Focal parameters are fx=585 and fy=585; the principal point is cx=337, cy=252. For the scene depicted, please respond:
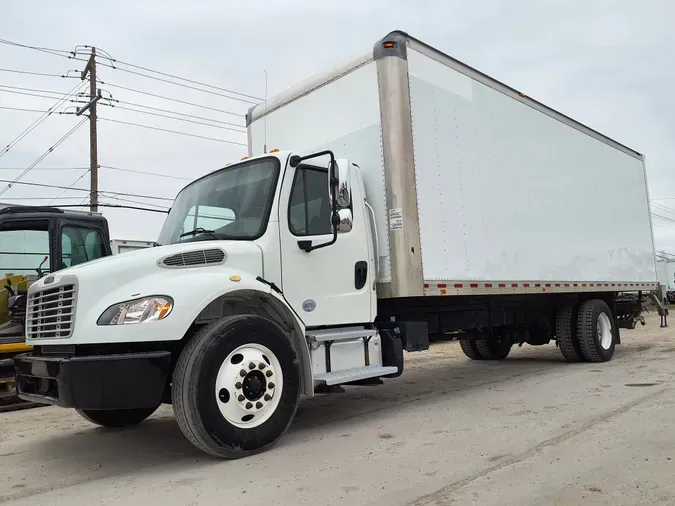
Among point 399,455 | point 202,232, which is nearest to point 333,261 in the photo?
point 202,232

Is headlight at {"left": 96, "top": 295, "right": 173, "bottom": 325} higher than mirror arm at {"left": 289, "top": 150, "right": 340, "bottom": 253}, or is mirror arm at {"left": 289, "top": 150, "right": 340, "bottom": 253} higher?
mirror arm at {"left": 289, "top": 150, "right": 340, "bottom": 253}

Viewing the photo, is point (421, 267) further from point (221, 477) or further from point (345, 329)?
point (221, 477)

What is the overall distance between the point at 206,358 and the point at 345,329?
1799 mm

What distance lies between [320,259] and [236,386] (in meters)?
1.55

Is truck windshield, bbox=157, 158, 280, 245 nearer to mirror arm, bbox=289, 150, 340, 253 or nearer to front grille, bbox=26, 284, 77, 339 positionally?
mirror arm, bbox=289, 150, 340, 253

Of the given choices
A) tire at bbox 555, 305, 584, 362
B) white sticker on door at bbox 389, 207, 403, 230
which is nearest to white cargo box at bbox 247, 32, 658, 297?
white sticker on door at bbox 389, 207, 403, 230

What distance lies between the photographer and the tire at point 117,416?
570cm

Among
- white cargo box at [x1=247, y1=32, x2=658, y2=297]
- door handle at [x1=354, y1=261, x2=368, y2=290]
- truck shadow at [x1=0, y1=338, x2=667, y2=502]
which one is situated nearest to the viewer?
truck shadow at [x1=0, y1=338, x2=667, y2=502]

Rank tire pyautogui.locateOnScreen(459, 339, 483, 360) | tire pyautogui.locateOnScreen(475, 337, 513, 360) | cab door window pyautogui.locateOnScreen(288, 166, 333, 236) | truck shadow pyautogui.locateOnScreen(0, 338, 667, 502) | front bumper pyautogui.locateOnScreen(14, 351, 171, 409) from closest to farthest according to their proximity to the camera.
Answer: front bumper pyautogui.locateOnScreen(14, 351, 171, 409) → truck shadow pyautogui.locateOnScreen(0, 338, 667, 502) → cab door window pyautogui.locateOnScreen(288, 166, 333, 236) → tire pyautogui.locateOnScreen(475, 337, 513, 360) → tire pyautogui.locateOnScreen(459, 339, 483, 360)

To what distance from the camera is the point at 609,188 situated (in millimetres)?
10430

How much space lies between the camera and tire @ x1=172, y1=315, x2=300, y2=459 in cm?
429

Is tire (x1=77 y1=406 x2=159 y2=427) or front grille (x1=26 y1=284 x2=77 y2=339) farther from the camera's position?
tire (x1=77 y1=406 x2=159 y2=427)

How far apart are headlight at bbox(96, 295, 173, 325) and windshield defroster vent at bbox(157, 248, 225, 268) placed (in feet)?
1.31

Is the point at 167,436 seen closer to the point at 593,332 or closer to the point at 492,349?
the point at 593,332
